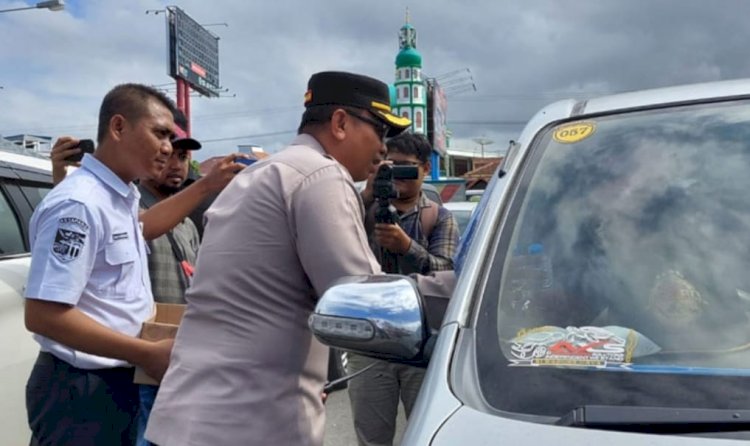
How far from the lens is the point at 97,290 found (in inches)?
87.0

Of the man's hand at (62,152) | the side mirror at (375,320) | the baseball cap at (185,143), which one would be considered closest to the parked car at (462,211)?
the baseball cap at (185,143)

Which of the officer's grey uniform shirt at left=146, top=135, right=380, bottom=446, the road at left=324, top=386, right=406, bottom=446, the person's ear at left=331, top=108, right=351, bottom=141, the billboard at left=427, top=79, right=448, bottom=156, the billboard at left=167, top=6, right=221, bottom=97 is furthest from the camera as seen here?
the billboard at left=167, top=6, right=221, bottom=97

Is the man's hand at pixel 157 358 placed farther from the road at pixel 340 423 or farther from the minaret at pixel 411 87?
the minaret at pixel 411 87

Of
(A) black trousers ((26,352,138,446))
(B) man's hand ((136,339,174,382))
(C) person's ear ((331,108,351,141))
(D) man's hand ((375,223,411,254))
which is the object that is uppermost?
(C) person's ear ((331,108,351,141))

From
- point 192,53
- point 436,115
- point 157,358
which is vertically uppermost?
point 192,53

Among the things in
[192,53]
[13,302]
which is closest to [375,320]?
[13,302]

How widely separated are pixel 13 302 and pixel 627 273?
2672mm

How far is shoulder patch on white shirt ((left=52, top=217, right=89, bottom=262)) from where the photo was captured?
206 centimetres

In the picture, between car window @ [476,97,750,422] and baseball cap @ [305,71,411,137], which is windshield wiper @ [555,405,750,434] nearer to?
car window @ [476,97,750,422]

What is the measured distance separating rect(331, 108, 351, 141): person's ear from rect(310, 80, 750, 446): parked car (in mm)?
484

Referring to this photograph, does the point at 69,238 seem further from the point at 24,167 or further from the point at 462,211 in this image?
the point at 462,211

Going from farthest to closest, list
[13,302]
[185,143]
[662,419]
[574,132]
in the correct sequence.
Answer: [185,143] → [13,302] → [574,132] → [662,419]

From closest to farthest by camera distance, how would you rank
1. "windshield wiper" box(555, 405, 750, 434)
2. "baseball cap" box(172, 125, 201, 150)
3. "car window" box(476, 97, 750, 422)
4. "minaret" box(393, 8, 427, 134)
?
"windshield wiper" box(555, 405, 750, 434), "car window" box(476, 97, 750, 422), "baseball cap" box(172, 125, 201, 150), "minaret" box(393, 8, 427, 134)

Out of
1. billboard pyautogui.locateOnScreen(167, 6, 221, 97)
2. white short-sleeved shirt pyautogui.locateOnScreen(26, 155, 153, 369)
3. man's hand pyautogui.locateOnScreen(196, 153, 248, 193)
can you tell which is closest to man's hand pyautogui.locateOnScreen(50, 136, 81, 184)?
white short-sleeved shirt pyautogui.locateOnScreen(26, 155, 153, 369)
